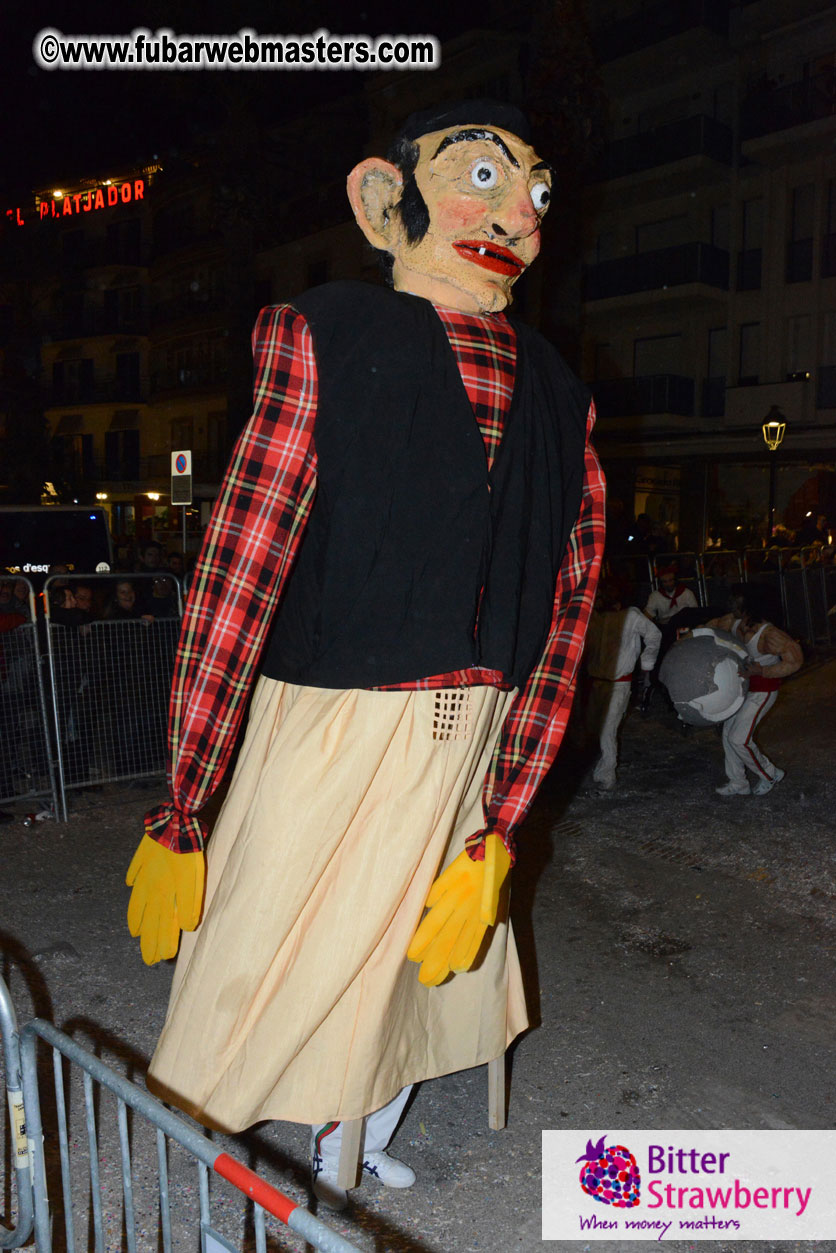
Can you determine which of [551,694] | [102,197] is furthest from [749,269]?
[551,694]

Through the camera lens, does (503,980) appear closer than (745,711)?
Yes

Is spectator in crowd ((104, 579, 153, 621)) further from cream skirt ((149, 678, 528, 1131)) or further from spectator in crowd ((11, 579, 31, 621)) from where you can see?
cream skirt ((149, 678, 528, 1131))

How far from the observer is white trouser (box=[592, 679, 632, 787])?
6320 millimetres

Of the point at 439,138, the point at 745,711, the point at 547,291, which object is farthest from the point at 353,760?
the point at 547,291

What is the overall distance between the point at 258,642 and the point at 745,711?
487cm

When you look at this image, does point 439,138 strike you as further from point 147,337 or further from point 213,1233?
point 147,337

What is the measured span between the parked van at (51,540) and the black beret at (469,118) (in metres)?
7.82

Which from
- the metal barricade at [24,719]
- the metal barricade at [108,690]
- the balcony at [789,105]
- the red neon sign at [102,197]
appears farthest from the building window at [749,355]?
the metal barricade at [24,719]

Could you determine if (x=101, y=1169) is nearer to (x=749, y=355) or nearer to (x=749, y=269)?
(x=749, y=355)

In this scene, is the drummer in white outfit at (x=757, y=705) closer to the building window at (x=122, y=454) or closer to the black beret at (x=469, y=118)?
the black beret at (x=469, y=118)

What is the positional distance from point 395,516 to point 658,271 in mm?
23174

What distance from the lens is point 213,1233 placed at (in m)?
1.44

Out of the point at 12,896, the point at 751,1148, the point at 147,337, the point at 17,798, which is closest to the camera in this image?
the point at 751,1148

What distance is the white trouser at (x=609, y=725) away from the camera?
20.7 feet
